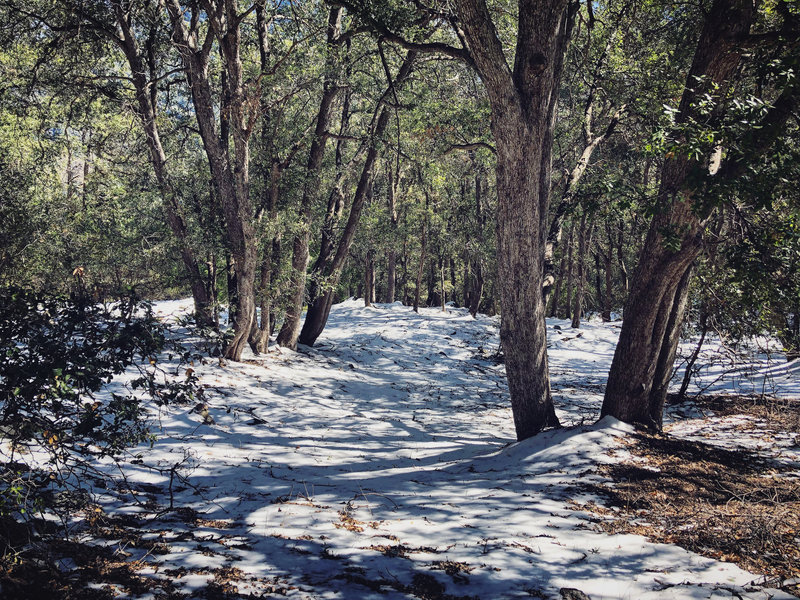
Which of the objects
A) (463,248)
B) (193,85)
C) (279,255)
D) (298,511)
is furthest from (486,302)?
(298,511)

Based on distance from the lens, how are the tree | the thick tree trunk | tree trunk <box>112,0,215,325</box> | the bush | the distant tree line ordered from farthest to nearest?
tree trunk <box>112,0,215,325</box> → the thick tree trunk → the distant tree line → the tree → the bush

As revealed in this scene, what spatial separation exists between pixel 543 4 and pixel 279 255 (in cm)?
806

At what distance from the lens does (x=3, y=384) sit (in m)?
3.10

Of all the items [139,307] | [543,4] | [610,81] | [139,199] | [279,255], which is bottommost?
[139,307]

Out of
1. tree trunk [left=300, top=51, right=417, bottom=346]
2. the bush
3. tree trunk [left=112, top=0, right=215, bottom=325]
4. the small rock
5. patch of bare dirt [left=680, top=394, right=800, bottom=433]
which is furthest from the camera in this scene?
tree trunk [left=300, top=51, right=417, bottom=346]

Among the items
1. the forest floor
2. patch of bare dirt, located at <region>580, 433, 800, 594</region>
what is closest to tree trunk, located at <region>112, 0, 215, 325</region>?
the forest floor

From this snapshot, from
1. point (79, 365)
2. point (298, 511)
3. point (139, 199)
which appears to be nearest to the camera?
point (79, 365)

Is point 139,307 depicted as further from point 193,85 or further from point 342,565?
point 193,85

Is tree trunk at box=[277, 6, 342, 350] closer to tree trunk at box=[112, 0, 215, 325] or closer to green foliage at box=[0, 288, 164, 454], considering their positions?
tree trunk at box=[112, 0, 215, 325]

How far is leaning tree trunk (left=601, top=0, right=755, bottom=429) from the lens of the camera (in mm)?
6031

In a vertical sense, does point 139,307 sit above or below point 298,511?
above

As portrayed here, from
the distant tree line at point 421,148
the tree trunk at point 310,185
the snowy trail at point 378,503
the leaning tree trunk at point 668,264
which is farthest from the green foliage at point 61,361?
the tree trunk at point 310,185

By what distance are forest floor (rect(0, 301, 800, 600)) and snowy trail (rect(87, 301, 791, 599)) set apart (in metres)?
0.02

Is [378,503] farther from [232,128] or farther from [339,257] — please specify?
[339,257]
